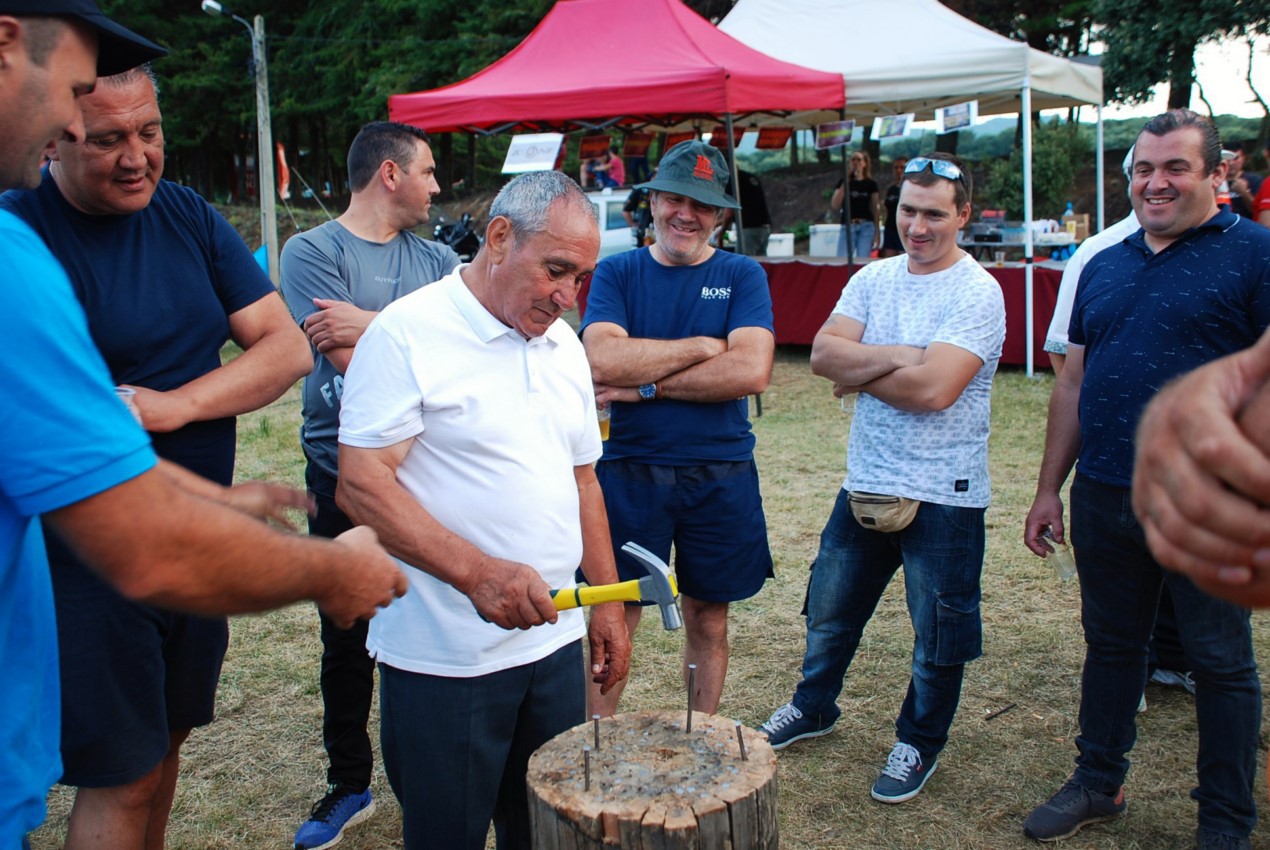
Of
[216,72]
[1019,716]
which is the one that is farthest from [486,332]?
[216,72]

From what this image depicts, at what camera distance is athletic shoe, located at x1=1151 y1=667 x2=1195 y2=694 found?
4.35 metres

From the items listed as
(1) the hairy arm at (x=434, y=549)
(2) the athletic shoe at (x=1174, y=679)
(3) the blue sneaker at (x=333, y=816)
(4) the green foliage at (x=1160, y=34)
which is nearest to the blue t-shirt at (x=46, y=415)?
(1) the hairy arm at (x=434, y=549)

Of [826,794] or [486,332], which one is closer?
[486,332]

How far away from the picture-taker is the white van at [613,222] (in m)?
17.7

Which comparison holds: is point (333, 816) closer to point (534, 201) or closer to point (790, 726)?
point (790, 726)

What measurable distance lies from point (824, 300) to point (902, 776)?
8.87 m

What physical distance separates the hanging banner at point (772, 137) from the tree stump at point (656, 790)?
1281cm

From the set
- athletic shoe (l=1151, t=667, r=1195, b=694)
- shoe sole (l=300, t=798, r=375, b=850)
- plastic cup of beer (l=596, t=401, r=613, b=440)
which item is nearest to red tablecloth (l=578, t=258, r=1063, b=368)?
athletic shoe (l=1151, t=667, r=1195, b=694)

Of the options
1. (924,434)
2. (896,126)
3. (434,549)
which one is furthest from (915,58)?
(434,549)

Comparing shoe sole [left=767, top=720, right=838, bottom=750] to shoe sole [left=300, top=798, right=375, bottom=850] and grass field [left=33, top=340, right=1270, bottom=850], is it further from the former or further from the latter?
shoe sole [left=300, top=798, right=375, bottom=850]

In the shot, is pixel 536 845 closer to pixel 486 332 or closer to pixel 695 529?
pixel 486 332

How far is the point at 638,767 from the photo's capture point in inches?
87.6

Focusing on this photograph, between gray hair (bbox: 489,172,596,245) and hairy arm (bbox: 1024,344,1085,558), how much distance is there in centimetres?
196

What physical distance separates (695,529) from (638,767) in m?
1.52
